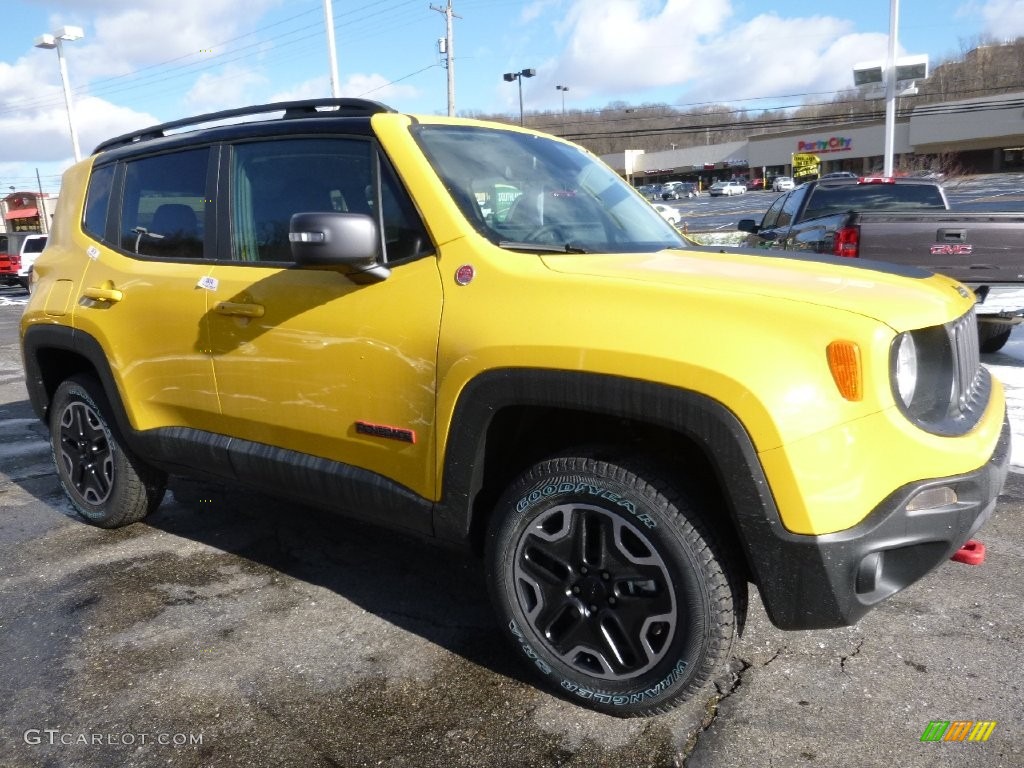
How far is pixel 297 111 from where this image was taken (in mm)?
3393

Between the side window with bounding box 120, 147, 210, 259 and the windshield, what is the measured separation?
3.74ft

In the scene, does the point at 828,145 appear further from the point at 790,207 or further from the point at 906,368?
the point at 906,368

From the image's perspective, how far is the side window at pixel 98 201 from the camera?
407 cm

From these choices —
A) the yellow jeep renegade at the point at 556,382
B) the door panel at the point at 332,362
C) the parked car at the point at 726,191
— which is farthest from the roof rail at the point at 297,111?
the parked car at the point at 726,191

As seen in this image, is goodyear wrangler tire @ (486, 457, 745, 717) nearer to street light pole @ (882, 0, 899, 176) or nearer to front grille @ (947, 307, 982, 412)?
front grille @ (947, 307, 982, 412)

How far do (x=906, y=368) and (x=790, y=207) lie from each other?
8736 mm

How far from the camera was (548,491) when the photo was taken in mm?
2520

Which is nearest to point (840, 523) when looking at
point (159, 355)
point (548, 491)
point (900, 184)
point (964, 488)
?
point (964, 488)

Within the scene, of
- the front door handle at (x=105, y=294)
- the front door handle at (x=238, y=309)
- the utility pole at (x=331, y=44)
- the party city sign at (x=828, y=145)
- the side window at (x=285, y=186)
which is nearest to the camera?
the side window at (x=285, y=186)

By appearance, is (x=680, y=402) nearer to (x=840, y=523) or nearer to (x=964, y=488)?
(x=840, y=523)

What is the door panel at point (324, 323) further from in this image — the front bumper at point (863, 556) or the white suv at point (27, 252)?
the white suv at point (27, 252)

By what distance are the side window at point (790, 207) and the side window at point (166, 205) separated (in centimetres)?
789

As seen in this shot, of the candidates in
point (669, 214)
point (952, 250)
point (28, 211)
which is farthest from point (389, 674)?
point (28, 211)

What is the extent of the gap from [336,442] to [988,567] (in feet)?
9.26
